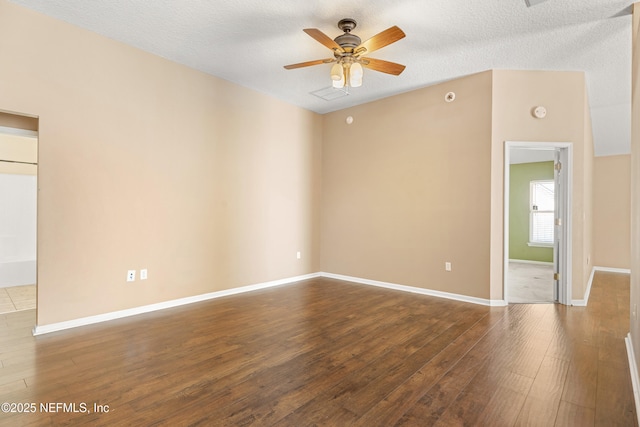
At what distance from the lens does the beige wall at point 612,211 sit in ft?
22.9

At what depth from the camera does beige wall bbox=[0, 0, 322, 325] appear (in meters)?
3.00

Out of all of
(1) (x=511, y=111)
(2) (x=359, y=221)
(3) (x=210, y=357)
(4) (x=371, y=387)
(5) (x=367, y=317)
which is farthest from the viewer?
(2) (x=359, y=221)

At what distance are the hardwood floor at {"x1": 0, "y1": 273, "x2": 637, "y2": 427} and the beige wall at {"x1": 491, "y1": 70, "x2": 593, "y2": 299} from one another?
0.78 meters

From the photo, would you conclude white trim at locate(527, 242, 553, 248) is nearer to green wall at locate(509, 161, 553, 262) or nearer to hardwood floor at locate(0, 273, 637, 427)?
green wall at locate(509, 161, 553, 262)

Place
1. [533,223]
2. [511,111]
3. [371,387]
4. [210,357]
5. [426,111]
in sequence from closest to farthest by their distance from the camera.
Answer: [371,387] < [210,357] < [511,111] < [426,111] < [533,223]

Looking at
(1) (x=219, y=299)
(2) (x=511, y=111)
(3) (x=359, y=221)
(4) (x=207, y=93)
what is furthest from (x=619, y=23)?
(1) (x=219, y=299)

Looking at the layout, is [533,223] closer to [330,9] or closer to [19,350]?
[330,9]

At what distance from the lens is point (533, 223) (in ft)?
26.2

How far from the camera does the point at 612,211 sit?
7117 millimetres

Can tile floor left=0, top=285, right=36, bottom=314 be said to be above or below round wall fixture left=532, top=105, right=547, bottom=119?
below

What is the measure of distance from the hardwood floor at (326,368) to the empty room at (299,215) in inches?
0.9

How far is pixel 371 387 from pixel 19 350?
2904 mm

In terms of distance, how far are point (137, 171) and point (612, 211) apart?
947 centimetres

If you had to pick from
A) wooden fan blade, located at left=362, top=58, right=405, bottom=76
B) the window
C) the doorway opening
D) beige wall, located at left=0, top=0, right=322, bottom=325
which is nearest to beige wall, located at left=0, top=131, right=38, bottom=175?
the doorway opening
